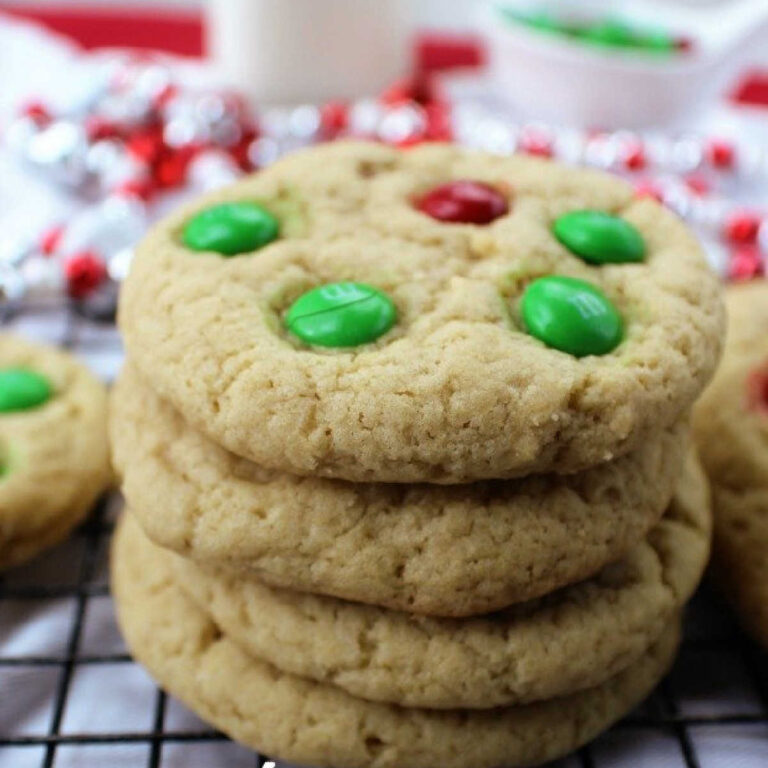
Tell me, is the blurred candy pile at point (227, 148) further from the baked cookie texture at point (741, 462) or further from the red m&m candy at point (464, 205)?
the red m&m candy at point (464, 205)

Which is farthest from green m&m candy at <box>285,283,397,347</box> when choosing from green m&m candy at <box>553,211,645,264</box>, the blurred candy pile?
the blurred candy pile

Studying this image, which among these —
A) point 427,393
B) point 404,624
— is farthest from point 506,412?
point 404,624

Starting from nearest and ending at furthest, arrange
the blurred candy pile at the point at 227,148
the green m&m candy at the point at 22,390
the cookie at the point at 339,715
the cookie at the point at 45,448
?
the cookie at the point at 339,715 → the cookie at the point at 45,448 → the green m&m candy at the point at 22,390 → the blurred candy pile at the point at 227,148

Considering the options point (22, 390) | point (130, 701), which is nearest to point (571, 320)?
point (130, 701)

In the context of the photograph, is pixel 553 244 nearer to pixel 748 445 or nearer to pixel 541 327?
pixel 541 327

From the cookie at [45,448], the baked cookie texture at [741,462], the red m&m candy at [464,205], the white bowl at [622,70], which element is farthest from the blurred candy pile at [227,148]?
the red m&m candy at [464,205]

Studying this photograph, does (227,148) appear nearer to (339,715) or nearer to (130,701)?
(130,701)
